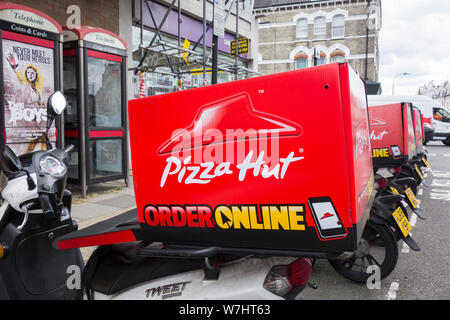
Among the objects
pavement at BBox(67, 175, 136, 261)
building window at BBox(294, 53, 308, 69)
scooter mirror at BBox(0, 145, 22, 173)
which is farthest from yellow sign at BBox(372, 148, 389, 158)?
building window at BBox(294, 53, 308, 69)

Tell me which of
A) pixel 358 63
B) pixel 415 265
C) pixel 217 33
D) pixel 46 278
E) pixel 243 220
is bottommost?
pixel 415 265

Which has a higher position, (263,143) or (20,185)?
(263,143)

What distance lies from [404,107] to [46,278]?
592cm

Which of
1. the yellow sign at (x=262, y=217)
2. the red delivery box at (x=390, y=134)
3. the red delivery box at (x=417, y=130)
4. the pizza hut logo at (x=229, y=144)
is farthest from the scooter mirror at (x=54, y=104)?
the red delivery box at (x=417, y=130)

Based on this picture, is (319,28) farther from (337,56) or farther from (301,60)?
(301,60)

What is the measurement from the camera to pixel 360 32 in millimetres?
32094

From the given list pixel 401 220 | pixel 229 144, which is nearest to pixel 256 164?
pixel 229 144

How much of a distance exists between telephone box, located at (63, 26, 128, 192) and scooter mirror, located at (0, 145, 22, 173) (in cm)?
467

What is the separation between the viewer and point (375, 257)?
3.31 m

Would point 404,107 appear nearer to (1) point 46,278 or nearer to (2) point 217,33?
(2) point 217,33

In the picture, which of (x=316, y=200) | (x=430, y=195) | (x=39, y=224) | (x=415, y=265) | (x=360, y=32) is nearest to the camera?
(x=316, y=200)

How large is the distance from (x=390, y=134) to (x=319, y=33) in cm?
3035
